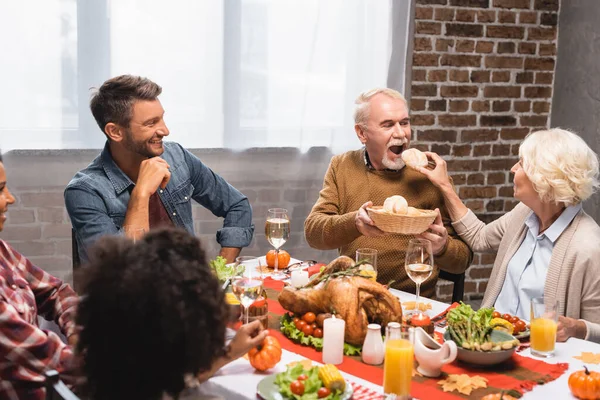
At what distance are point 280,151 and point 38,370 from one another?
2.35 m

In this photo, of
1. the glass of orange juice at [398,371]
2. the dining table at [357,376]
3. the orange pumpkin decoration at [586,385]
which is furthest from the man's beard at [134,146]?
the orange pumpkin decoration at [586,385]

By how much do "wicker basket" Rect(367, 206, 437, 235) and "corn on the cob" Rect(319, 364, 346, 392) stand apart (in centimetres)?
92

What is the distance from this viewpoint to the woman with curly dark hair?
1149 mm

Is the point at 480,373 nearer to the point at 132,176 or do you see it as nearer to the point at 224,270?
the point at 224,270

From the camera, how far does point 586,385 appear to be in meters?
1.53

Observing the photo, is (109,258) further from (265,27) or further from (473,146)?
(473,146)

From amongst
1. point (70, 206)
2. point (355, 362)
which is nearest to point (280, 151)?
point (70, 206)

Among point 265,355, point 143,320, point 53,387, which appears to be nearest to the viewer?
point 143,320

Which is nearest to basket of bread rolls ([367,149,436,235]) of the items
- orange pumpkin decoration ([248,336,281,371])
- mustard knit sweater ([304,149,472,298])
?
mustard knit sweater ([304,149,472,298])

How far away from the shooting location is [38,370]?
160 cm

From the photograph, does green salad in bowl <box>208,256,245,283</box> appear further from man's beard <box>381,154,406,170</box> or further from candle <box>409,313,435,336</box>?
man's beard <box>381,154,406,170</box>

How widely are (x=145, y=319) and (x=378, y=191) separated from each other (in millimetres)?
1853

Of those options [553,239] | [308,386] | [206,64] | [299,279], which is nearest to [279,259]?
[299,279]

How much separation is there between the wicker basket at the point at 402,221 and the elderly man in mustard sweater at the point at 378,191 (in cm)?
23
